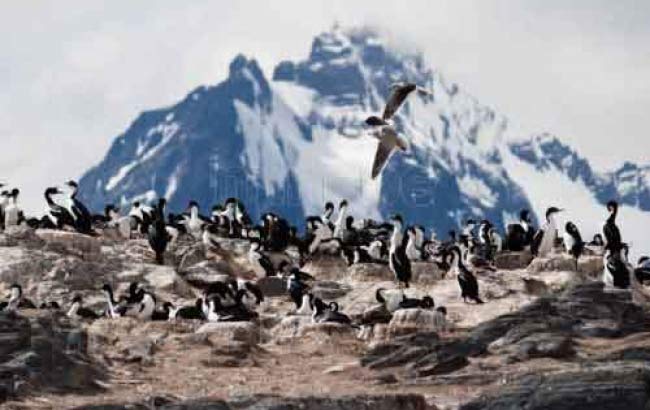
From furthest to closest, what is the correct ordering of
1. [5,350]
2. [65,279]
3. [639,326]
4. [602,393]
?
1. [65,279]
2. [639,326]
3. [5,350]
4. [602,393]

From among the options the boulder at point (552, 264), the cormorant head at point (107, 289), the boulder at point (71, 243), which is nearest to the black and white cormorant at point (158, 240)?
the boulder at point (71, 243)

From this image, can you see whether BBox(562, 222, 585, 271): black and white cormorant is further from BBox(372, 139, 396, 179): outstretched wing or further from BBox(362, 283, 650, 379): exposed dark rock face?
BBox(372, 139, 396, 179): outstretched wing

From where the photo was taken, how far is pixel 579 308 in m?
34.9

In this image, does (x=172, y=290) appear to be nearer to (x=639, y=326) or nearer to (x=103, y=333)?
(x=103, y=333)

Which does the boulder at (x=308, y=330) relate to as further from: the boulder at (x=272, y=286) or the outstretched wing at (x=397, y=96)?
the outstretched wing at (x=397, y=96)

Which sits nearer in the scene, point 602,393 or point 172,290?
point 602,393

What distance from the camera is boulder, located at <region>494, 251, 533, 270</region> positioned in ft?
160

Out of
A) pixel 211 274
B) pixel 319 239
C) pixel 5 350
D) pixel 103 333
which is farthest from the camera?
pixel 319 239

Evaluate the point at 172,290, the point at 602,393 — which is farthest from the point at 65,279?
the point at 602,393

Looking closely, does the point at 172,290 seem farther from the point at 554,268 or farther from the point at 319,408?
the point at 319,408

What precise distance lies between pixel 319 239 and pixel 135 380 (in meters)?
21.2

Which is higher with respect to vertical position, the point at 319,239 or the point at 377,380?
the point at 319,239

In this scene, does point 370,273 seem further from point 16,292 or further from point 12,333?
point 12,333

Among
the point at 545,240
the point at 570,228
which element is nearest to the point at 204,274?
the point at 570,228
